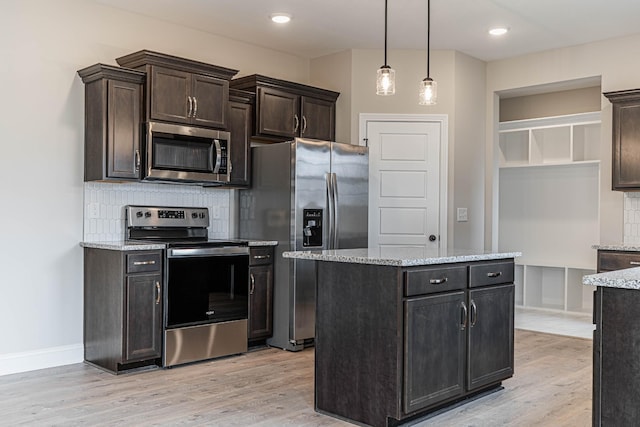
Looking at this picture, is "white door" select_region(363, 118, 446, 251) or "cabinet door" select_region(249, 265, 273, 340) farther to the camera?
"white door" select_region(363, 118, 446, 251)

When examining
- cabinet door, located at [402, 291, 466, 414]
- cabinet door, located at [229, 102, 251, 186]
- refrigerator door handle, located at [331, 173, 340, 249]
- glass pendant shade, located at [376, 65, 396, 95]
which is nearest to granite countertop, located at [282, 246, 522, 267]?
cabinet door, located at [402, 291, 466, 414]

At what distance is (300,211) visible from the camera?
15.9 ft

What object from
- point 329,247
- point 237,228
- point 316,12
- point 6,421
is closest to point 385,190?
point 329,247

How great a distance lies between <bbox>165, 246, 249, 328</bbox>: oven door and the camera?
13.9ft

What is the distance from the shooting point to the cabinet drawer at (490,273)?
11.0 feet

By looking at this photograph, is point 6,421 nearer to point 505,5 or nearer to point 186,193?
point 186,193

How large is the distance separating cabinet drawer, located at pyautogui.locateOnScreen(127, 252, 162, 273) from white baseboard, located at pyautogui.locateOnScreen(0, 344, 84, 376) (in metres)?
0.86

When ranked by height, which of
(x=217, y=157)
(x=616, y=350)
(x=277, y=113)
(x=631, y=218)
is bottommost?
(x=616, y=350)

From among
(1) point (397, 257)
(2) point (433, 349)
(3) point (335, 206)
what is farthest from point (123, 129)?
(2) point (433, 349)

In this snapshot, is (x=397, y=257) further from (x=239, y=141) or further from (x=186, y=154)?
(x=239, y=141)

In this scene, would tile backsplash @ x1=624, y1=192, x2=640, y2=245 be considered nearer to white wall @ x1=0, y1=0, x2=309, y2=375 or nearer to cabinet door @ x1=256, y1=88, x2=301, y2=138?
cabinet door @ x1=256, y1=88, x2=301, y2=138

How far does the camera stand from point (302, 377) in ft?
13.2

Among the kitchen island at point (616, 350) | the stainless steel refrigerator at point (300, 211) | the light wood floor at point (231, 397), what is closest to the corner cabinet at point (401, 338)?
the light wood floor at point (231, 397)

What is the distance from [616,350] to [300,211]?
3007mm
